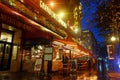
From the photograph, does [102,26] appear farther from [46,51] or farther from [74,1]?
[46,51]

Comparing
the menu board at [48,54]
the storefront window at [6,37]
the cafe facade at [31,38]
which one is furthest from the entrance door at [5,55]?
the menu board at [48,54]

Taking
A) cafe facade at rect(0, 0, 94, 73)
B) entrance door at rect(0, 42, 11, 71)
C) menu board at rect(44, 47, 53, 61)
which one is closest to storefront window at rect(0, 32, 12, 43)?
cafe facade at rect(0, 0, 94, 73)

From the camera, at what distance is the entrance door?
13.0 m

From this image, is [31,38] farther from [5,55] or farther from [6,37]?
[5,55]

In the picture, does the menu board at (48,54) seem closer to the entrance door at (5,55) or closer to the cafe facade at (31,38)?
the cafe facade at (31,38)

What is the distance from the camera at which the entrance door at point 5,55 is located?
1299 cm

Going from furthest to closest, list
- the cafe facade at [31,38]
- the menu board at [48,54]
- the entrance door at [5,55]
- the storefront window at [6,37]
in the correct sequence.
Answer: the storefront window at [6,37] → the entrance door at [5,55] → the menu board at [48,54] → the cafe facade at [31,38]

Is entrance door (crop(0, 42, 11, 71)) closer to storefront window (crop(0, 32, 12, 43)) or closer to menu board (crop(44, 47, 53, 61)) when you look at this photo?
storefront window (crop(0, 32, 12, 43))

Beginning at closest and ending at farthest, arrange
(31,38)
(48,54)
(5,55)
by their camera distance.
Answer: (48,54) → (31,38) → (5,55)

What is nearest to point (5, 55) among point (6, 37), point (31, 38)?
point (6, 37)

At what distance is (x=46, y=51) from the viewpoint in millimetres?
9445

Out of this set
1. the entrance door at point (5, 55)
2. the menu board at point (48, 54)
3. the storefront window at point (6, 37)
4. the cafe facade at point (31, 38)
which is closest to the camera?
the cafe facade at point (31, 38)

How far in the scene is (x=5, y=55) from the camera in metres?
13.4

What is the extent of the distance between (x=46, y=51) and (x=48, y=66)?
3296 millimetres
